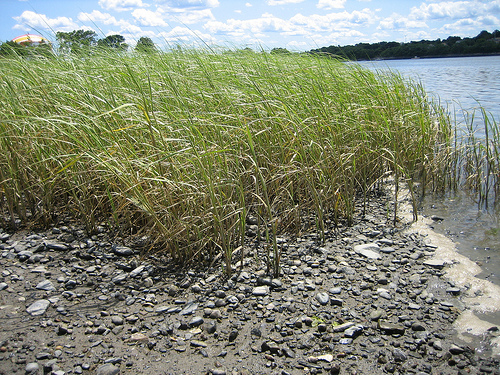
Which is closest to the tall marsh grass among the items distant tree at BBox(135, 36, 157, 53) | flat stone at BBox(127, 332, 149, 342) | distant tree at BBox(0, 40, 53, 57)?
distant tree at BBox(0, 40, 53, 57)

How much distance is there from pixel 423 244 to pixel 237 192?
5.62 ft

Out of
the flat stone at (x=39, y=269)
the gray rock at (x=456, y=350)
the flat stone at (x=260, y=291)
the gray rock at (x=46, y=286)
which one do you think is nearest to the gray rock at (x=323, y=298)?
the flat stone at (x=260, y=291)

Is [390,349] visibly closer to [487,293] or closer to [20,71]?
[487,293]

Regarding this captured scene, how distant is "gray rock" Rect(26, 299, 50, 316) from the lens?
2314 millimetres

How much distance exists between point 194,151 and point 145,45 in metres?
4.03

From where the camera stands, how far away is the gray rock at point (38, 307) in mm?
2314

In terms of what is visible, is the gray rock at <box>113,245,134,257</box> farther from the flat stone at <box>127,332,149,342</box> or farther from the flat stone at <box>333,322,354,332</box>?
the flat stone at <box>333,322,354,332</box>

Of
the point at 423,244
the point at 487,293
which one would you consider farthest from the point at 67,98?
the point at 487,293

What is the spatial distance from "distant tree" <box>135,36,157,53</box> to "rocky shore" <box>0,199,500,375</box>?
3475 mm

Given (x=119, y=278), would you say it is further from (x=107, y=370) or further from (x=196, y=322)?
(x=107, y=370)

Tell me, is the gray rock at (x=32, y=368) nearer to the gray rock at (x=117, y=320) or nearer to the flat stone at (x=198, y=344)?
the gray rock at (x=117, y=320)

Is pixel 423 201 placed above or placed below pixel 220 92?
below

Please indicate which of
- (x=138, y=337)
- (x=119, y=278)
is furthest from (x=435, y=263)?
(x=119, y=278)

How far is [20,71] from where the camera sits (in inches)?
175
